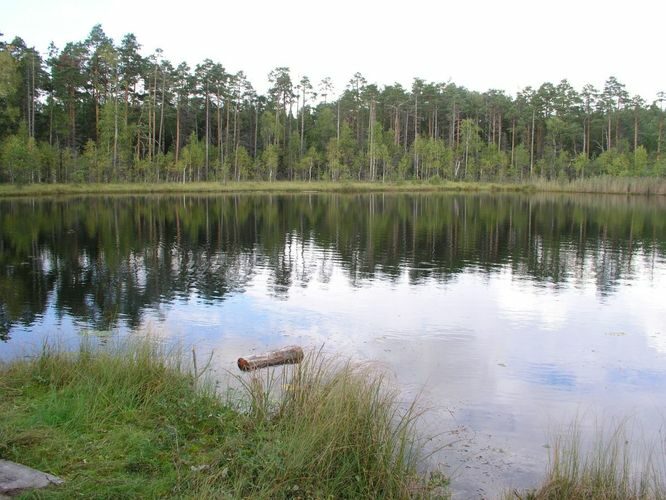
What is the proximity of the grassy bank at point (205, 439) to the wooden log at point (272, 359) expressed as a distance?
1.90 meters

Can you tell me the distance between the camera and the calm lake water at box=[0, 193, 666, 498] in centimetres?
960

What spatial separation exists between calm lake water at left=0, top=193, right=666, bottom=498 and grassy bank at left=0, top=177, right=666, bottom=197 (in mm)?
28077

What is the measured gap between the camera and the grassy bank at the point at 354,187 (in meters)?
63.0

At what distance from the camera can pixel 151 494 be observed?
544 cm

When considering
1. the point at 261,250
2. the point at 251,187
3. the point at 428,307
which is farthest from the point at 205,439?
the point at 251,187

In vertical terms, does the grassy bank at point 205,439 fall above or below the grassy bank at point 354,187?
below

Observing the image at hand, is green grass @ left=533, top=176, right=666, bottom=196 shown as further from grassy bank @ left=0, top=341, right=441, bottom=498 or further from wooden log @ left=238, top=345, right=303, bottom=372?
grassy bank @ left=0, top=341, right=441, bottom=498

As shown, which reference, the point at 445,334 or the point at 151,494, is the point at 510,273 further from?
the point at 151,494

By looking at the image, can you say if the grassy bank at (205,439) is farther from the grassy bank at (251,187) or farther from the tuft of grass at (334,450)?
the grassy bank at (251,187)

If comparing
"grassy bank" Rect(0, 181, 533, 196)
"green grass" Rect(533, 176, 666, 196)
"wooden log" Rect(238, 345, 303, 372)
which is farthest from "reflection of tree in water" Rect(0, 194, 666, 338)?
"green grass" Rect(533, 176, 666, 196)

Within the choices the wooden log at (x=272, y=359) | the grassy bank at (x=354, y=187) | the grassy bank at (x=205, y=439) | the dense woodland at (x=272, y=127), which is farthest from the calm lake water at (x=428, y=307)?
the dense woodland at (x=272, y=127)

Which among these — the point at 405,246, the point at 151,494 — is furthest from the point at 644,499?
the point at 405,246

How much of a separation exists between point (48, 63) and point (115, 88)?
9.09 meters

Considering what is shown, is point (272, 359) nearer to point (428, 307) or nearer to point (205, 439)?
point (205, 439)
